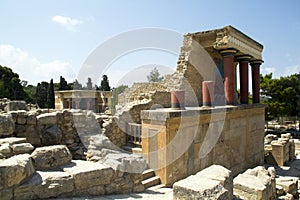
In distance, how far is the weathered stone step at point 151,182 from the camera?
5.79 metres

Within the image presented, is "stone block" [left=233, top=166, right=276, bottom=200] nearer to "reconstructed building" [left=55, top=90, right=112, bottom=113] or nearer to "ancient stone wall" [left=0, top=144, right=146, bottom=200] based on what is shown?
"ancient stone wall" [left=0, top=144, right=146, bottom=200]

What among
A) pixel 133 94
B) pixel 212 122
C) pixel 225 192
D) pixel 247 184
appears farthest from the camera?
pixel 133 94

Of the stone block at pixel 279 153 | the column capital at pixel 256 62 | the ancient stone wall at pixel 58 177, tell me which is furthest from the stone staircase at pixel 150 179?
the column capital at pixel 256 62

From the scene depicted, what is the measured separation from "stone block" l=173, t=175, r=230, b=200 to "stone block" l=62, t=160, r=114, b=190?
1506mm

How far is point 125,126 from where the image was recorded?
8.65 m

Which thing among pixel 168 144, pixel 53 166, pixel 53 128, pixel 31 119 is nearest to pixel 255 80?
pixel 168 144

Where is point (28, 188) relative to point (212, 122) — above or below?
below

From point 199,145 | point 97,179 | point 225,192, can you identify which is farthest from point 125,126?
point 225,192

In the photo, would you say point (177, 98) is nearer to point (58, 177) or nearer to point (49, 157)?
point (49, 157)

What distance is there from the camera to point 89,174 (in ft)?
14.5

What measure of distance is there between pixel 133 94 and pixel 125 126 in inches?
180

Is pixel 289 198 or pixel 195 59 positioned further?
pixel 195 59

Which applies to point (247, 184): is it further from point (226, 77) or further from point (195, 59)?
point (195, 59)

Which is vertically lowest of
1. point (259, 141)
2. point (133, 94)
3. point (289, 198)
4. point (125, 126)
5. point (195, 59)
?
point (289, 198)
